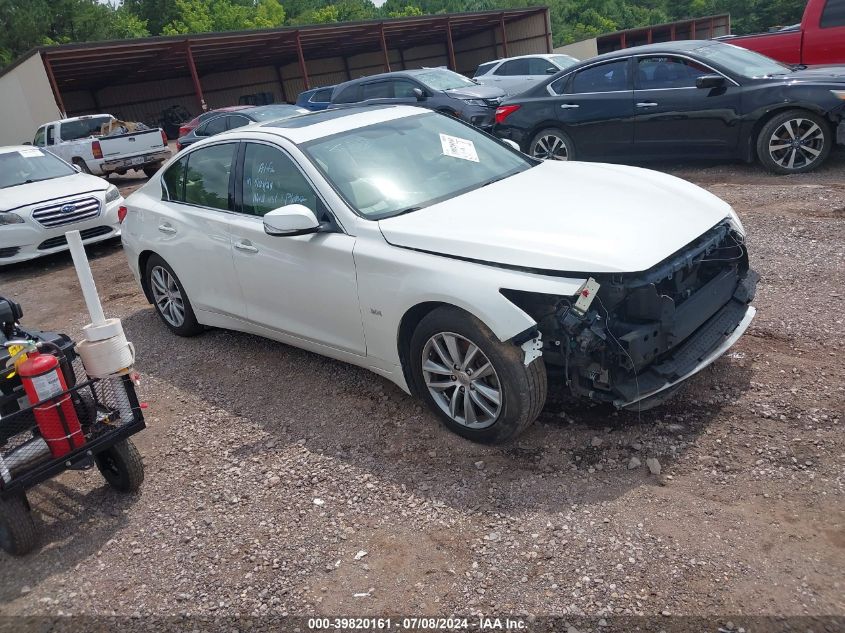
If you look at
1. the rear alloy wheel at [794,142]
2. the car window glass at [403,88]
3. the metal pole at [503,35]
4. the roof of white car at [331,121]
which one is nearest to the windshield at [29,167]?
the car window glass at [403,88]

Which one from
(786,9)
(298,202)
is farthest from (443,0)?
(298,202)

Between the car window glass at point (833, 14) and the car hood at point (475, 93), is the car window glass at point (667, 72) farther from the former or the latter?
the car hood at point (475, 93)

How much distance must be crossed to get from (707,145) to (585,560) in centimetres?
707

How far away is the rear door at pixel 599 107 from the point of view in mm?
9102

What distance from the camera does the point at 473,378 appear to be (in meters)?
3.61

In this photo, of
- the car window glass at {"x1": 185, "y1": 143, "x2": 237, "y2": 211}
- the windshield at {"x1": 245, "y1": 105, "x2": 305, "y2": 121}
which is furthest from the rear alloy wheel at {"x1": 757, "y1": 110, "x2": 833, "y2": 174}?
the windshield at {"x1": 245, "y1": 105, "x2": 305, "y2": 121}

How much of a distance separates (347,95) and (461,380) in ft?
40.2

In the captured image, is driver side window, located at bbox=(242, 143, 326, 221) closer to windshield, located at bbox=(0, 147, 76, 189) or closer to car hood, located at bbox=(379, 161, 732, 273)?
car hood, located at bbox=(379, 161, 732, 273)

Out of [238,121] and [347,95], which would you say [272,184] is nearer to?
[238,121]

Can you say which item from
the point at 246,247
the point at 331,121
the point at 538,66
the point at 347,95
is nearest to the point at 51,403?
the point at 246,247

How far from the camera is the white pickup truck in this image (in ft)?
51.0

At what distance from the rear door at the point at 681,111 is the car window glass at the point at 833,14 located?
8.77 ft

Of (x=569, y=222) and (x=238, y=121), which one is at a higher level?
(x=238, y=121)

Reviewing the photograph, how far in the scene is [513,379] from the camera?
3406 mm
